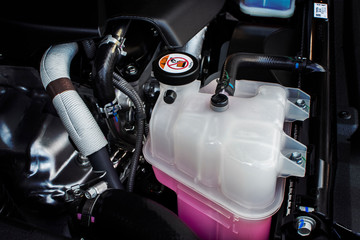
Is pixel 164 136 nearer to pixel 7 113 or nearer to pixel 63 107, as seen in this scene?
pixel 63 107

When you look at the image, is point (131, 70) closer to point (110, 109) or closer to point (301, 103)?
point (110, 109)

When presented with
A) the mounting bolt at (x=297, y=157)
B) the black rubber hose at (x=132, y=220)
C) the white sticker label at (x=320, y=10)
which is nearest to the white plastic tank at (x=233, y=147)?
the mounting bolt at (x=297, y=157)

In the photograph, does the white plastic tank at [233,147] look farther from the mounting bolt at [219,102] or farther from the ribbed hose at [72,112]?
the ribbed hose at [72,112]

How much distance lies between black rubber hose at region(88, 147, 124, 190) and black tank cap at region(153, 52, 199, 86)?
0.24 metres

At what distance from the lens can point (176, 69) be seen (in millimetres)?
861

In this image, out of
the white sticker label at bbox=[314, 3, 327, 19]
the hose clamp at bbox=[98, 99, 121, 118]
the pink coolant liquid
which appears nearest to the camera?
the pink coolant liquid

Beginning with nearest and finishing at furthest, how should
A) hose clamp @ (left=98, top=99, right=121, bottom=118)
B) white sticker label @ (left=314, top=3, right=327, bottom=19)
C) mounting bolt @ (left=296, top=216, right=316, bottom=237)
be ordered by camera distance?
mounting bolt @ (left=296, top=216, right=316, bottom=237) < hose clamp @ (left=98, top=99, right=121, bottom=118) < white sticker label @ (left=314, top=3, right=327, bottom=19)

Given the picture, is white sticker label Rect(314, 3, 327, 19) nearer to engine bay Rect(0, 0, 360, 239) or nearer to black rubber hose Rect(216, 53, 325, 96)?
engine bay Rect(0, 0, 360, 239)

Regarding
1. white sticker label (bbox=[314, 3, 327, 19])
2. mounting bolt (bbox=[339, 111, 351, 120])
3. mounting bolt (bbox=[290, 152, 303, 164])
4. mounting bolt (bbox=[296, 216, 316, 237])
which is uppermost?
white sticker label (bbox=[314, 3, 327, 19])

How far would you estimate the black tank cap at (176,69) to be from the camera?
2.76ft

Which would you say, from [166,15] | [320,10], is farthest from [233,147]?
[320,10]

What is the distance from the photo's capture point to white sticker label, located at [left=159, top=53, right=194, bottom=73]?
2.82 feet

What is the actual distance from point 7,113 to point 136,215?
1.80 ft

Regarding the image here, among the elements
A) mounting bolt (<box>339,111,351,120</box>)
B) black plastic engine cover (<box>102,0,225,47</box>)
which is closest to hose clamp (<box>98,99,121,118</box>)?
black plastic engine cover (<box>102,0,225,47</box>)
